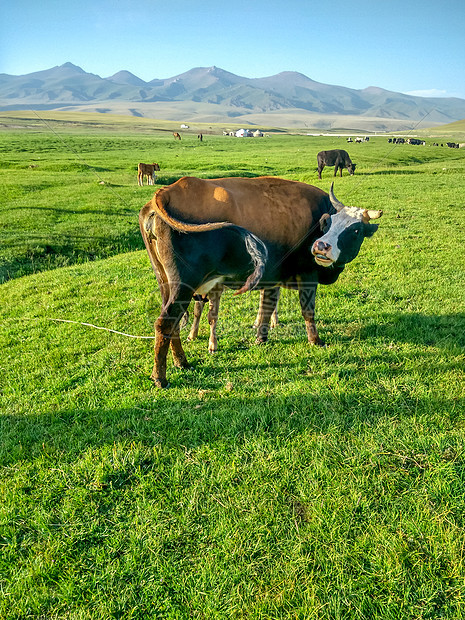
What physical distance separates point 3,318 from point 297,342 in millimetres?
5869

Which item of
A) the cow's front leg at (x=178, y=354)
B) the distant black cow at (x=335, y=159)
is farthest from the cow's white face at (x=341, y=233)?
the distant black cow at (x=335, y=159)

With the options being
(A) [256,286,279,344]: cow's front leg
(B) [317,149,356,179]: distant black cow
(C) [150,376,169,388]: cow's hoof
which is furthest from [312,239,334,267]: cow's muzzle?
(B) [317,149,356,179]: distant black cow

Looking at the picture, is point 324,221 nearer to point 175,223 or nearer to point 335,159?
point 175,223

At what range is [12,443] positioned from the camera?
13.8ft

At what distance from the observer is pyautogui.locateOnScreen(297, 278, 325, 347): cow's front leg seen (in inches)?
247

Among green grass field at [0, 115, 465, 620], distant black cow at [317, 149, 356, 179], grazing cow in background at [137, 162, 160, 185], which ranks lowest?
green grass field at [0, 115, 465, 620]

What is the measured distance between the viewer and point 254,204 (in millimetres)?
5500

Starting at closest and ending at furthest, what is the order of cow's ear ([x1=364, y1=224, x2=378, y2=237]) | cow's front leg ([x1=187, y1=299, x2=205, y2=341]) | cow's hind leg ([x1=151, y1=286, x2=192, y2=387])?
1. cow's hind leg ([x1=151, y1=286, x2=192, y2=387])
2. cow's ear ([x1=364, y1=224, x2=378, y2=237])
3. cow's front leg ([x1=187, y1=299, x2=205, y2=341])

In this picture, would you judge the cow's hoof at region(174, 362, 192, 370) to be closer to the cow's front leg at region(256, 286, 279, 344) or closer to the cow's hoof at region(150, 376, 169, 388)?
the cow's hoof at region(150, 376, 169, 388)

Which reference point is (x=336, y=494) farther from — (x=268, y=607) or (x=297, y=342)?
(x=297, y=342)

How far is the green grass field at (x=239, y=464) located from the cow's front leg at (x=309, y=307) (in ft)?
0.94

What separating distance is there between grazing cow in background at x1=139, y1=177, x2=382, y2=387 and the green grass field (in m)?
0.88

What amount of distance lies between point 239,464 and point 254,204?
11.5ft

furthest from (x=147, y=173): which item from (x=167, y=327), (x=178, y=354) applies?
(x=167, y=327)
